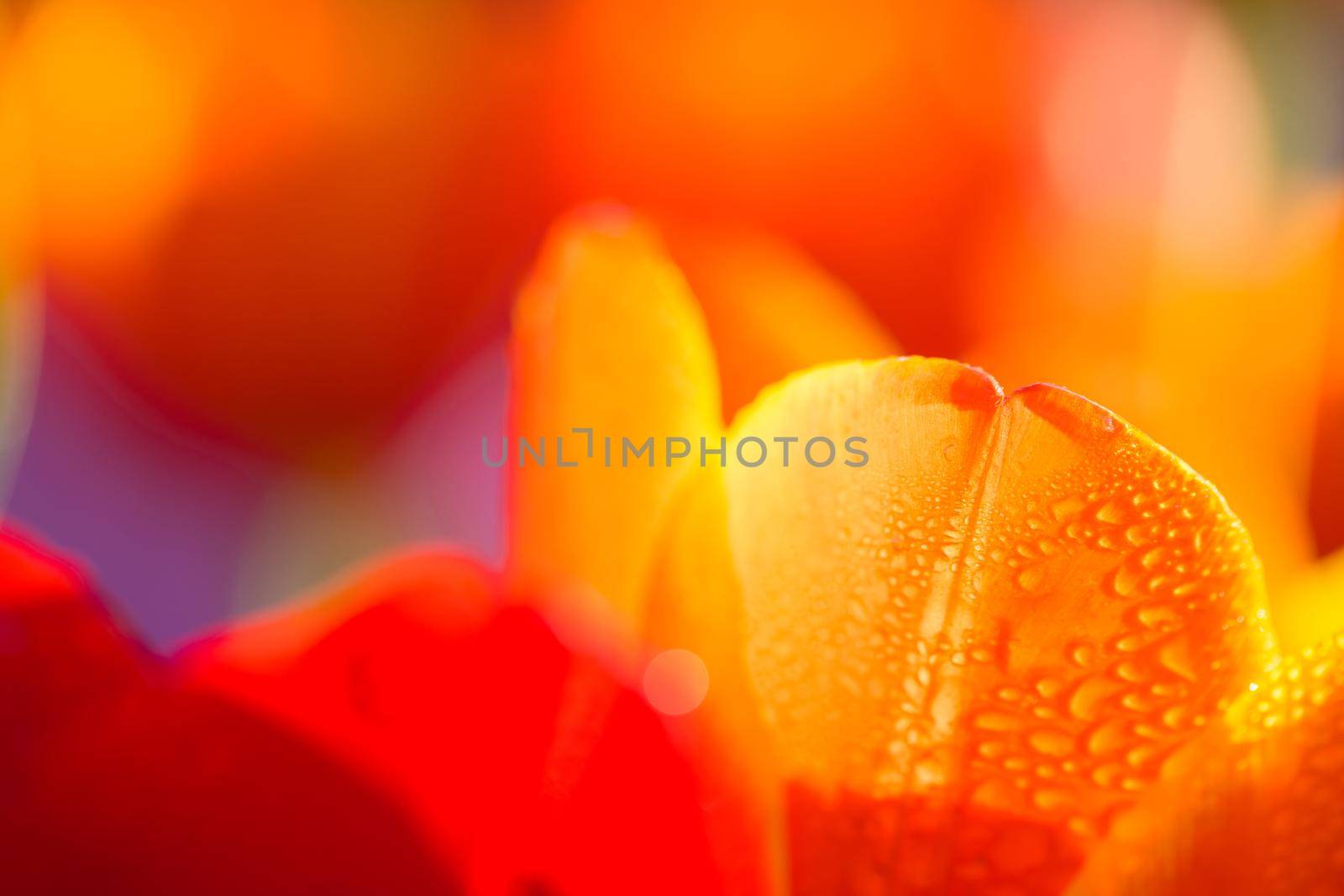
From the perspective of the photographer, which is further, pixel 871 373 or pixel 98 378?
pixel 98 378

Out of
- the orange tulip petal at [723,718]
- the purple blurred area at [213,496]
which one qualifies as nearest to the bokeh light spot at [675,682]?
the orange tulip petal at [723,718]

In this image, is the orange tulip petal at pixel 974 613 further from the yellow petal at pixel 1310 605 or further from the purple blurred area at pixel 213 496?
the purple blurred area at pixel 213 496

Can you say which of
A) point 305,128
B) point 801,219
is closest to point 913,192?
point 801,219

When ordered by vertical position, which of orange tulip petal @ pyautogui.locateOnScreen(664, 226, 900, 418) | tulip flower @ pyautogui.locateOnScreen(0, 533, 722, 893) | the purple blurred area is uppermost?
orange tulip petal @ pyautogui.locateOnScreen(664, 226, 900, 418)

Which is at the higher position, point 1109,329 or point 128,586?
point 1109,329

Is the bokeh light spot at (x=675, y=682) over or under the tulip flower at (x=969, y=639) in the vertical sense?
under

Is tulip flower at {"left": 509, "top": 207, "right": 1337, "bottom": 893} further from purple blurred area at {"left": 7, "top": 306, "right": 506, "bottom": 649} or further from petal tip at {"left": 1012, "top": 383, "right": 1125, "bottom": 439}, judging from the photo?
purple blurred area at {"left": 7, "top": 306, "right": 506, "bottom": 649}

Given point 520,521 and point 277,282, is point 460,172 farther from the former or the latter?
point 520,521

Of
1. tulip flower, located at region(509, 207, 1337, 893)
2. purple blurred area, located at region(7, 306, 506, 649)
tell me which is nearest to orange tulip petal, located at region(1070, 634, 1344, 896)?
tulip flower, located at region(509, 207, 1337, 893)
